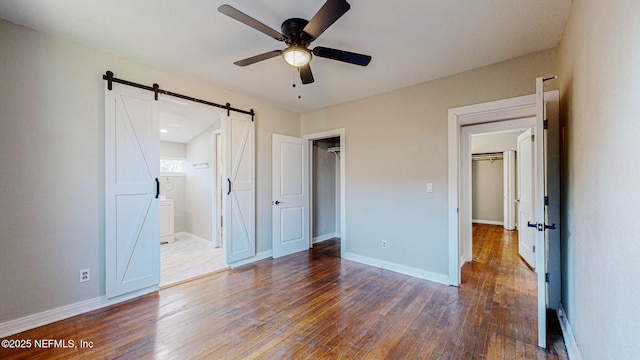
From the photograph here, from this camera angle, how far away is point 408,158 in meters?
3.50

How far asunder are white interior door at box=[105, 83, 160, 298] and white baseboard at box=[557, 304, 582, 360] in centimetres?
390

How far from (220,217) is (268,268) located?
167 centimetres

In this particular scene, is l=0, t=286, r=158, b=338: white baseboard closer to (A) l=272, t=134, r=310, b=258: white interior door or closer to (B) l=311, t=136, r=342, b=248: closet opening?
(A) l=272, t=134, r=310, b=258: white interior door

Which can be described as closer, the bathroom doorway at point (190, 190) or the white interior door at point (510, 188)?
the bathroom doorway at point (190, 190)

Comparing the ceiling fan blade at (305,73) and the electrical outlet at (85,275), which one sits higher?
the ceiling fan blade at (305,73)

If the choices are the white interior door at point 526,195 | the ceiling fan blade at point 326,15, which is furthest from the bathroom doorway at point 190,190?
the white interior door at point 526,195

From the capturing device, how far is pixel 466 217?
391cm

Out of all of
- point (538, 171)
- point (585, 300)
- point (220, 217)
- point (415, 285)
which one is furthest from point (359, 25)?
point (220, 217)

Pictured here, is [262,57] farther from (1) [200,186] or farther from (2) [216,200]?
(1) [200,186]

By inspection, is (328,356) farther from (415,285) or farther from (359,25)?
(359,25)

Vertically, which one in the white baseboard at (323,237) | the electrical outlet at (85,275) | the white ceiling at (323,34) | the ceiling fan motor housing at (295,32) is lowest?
the white baseboard at (323,237)

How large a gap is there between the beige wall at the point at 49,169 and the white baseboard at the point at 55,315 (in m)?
0.04

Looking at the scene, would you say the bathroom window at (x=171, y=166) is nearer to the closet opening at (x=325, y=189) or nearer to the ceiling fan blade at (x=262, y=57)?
the closet opening at (x=325, y=189)

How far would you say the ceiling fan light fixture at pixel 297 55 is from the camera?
2043 millimetres
